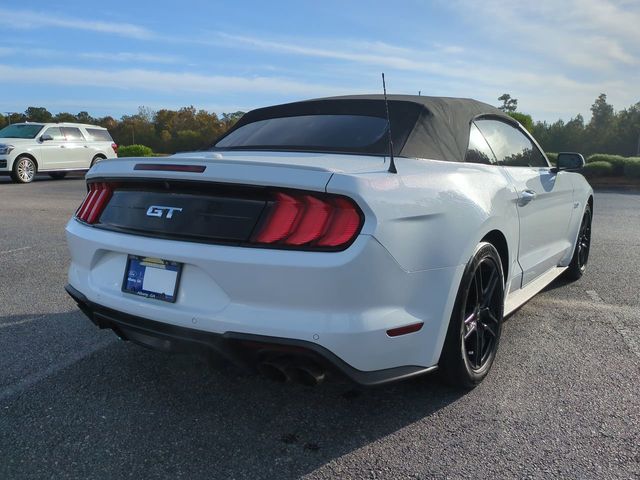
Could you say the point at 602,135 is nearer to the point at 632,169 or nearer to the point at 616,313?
the point at 632,169

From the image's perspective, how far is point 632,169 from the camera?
18312mm

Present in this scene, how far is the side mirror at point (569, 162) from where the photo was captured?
4.21 metres

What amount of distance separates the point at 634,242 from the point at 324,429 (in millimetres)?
6432

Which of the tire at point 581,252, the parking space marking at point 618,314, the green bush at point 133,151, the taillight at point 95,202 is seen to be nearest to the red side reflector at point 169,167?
the taillight at point 95,202

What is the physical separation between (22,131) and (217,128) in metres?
24.2

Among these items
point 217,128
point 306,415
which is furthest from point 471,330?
point 217,128

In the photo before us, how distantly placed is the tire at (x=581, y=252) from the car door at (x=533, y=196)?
0.67m

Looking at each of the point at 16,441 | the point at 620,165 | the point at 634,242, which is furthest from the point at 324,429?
the point at 620,165

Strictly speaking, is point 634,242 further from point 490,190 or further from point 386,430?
point 386,430

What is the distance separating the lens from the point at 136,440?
241cm

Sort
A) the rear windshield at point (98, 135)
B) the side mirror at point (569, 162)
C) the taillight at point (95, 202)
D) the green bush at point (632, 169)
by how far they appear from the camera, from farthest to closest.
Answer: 1. the rear windshield at point (98, 135)
2. the green bush at point (632, 169)
3. the side mirror at point (569, 162)
4. the taillight at point (95, 202)

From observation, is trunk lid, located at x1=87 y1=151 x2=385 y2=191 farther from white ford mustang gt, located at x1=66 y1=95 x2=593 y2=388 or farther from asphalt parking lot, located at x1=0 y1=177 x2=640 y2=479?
asphalt parking lot, located at x1=0 y1=177 x2=640 y2=479

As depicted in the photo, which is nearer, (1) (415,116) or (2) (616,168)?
(1) (415,116)

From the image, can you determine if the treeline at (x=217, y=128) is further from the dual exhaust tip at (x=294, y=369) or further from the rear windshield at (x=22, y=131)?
the dual exhaust tip at (x=294, y=369)
